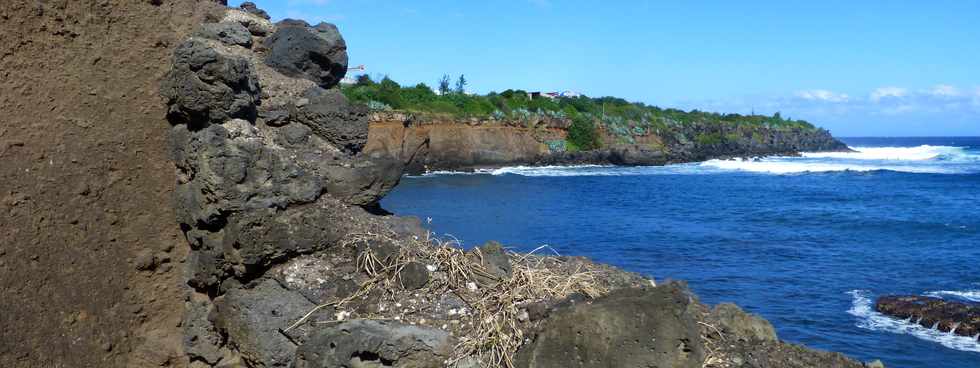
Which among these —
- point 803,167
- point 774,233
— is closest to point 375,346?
point 774,233

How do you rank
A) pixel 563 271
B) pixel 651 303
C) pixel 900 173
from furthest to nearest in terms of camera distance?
pixel 900 173, pixel 563 271, pixel 651 303

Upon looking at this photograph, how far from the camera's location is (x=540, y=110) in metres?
68.2

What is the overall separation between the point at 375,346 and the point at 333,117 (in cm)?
218

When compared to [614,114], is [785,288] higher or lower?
lower

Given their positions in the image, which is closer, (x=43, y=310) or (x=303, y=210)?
(x=43, y=310)

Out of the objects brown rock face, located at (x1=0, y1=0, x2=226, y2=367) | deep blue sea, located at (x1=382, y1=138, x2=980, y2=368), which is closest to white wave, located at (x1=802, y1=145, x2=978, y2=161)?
deep blue sea, located at (x1=382, y1=138, x2=980, y2=368)

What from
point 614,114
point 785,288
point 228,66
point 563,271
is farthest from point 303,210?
point 614,114

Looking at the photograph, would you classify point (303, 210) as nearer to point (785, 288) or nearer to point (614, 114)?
point (785, 288)

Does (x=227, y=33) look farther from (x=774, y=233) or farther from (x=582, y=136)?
(x=582, y=136)

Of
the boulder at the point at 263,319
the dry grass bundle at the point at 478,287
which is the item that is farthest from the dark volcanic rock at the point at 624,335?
Result: the boulder at the point at 263,319

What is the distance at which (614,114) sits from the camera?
7975 centimetres

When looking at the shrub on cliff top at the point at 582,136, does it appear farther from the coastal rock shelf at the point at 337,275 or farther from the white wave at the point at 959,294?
the coastal rock shelf at the point at 337,275

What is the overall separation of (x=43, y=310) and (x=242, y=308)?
1.17 metres

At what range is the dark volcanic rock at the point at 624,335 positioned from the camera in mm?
4316
